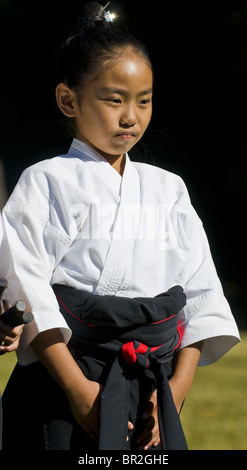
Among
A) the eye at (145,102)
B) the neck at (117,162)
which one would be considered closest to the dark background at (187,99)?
the neck at (117,162)

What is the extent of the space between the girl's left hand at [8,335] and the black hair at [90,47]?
2.55ft

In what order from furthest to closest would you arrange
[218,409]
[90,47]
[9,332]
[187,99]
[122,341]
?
[187,99], [218,409], [90,47], [122,341], [9,332]

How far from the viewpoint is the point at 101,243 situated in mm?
2320

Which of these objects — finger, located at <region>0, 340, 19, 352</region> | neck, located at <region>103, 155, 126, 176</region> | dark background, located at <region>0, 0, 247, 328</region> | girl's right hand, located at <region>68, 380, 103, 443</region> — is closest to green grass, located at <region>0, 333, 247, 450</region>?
girl's right hand, located at <region>68, 380, 103, 443</region>

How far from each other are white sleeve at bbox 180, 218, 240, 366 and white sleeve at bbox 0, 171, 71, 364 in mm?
470

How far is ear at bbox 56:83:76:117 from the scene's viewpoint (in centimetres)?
246

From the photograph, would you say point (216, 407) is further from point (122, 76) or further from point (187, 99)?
point (187, 99)

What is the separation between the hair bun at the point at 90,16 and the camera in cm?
253

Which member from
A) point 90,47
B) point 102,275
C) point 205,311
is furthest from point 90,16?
point 205,311

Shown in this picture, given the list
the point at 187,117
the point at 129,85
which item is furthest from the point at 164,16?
the point at 129,85

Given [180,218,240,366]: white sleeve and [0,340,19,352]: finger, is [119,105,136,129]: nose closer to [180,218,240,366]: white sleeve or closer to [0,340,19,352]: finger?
[180,218,240,366]: white sleeve

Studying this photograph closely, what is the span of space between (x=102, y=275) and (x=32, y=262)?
0.72ft

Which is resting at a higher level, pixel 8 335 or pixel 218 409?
pixel 8 335

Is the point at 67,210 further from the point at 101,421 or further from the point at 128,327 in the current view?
the point at 101,421
